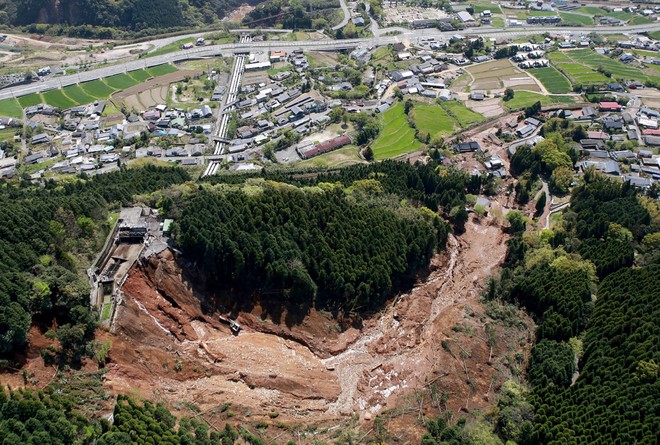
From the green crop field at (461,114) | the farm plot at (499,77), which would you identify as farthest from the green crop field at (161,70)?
the farm plot at (499,77)

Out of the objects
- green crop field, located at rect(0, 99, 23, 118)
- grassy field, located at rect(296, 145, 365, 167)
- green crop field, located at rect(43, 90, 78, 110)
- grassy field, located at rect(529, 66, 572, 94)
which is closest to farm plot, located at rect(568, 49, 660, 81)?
grassy field, located at rect(529, 66, 572, 94)

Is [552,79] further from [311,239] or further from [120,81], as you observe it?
[120,81]

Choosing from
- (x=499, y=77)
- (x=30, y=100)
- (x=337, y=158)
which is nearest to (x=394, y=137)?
(x=337, y=158)

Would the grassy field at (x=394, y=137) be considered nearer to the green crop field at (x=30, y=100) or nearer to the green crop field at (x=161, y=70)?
the green crop field at (x=161, y=70)

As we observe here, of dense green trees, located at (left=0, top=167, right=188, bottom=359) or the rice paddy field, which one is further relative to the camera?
the rice paddy field

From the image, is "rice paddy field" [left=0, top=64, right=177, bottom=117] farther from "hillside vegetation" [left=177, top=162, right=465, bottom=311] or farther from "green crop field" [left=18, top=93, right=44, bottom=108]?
"hillside vegetation" [left=177, top=162, right=465, bottom=311]

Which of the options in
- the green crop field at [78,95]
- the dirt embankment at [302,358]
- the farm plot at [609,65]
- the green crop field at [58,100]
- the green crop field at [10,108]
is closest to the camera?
the dirt embankment at [302,358]
